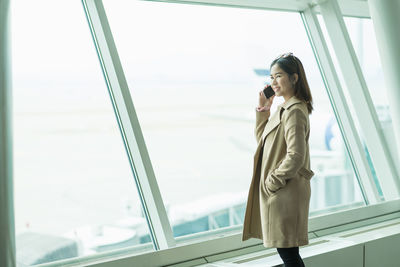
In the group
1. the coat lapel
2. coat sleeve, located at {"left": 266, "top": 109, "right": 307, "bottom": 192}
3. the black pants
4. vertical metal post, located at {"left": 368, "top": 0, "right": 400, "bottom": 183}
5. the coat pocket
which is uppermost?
vertical metal post, located at {"left": 368, "top": 0, "right": 400, "bottom": 183}

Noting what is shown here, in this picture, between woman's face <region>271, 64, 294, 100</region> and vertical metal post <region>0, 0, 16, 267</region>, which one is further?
woman's face <region>271, 64, 294, 100</region>

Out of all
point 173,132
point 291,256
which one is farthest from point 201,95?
point 291,256

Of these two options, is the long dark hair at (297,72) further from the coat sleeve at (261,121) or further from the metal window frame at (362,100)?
the metal window frame at (362,100)

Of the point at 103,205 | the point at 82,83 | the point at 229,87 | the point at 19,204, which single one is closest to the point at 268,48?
the point at 229,87

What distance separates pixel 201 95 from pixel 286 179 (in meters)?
1.51

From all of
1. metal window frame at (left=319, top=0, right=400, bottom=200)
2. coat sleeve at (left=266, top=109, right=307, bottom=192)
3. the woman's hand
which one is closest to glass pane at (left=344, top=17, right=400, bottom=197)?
metal window frame at (left=319, top=0, right=400, bottom=200)

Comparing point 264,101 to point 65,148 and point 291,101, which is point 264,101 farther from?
point 65,148

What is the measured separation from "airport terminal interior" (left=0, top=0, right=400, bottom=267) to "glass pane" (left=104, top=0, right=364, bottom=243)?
0.01 meters

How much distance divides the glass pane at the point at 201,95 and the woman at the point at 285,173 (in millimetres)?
995

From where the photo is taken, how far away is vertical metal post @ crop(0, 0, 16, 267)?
248cm

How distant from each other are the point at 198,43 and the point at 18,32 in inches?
53.6

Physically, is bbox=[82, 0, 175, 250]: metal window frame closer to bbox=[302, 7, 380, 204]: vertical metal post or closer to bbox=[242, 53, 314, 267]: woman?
bbox=[242, 53, 314, 267]: woman

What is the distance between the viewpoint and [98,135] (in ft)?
11.5

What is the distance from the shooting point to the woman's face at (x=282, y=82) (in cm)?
282
